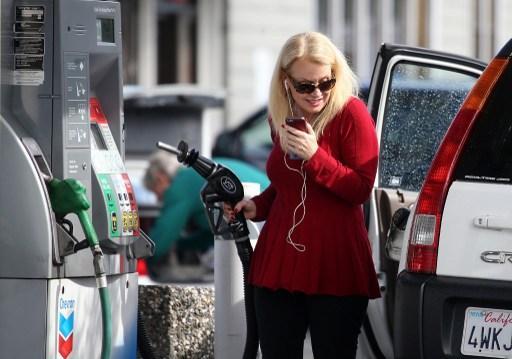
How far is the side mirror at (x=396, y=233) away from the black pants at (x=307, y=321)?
0.63 metres

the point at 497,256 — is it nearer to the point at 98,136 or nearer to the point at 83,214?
the point at 83,214

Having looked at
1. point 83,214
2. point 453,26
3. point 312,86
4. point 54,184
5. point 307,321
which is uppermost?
point 453,26

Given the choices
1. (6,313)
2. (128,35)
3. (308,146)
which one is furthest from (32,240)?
(128,35)

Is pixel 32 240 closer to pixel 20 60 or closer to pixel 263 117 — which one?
pixel 20 60

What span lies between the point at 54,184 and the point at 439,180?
4.60 ft

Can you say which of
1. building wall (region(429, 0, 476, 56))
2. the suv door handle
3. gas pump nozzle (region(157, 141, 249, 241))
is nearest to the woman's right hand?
gas pump nozzle (region(157, 141, 249, 241))

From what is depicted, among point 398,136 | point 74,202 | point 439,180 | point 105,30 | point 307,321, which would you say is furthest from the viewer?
point 398,136

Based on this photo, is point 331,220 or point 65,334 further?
point 65,334

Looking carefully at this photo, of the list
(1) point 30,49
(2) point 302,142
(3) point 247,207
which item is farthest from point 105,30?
(2) point 302,142

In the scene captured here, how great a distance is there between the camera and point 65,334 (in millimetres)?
5434

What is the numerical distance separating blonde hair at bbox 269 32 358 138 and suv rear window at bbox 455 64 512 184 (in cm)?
51

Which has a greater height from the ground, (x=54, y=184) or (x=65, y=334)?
(x=54, y=184)

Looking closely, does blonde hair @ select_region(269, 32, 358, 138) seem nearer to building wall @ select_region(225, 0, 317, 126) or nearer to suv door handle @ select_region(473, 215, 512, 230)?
suv door handle @ select_region(473, 215, 512, 230)

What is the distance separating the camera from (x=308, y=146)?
4898mm
